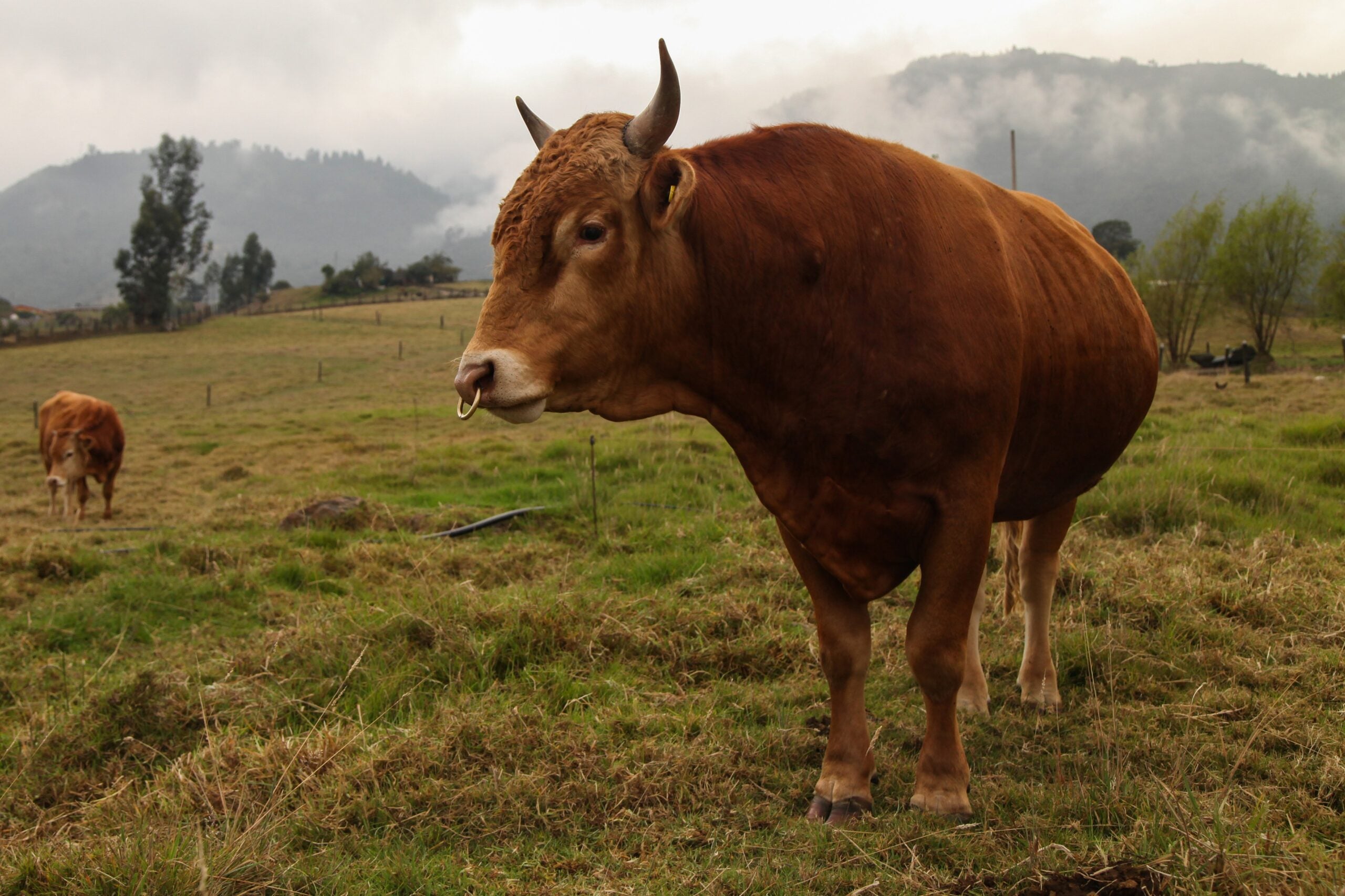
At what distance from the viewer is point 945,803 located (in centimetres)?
328

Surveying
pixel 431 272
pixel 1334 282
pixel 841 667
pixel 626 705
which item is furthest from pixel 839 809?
pixel 431 272

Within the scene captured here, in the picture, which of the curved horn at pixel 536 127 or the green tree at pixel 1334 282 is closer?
the curved horn at pixel 536 127

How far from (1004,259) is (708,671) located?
8.48 ft

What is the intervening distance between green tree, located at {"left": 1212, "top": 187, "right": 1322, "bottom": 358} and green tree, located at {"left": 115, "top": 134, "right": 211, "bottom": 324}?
5809 centimetres

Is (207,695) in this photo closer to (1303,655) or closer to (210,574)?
(210,574)

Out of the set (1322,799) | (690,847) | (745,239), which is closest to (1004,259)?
(745,239)

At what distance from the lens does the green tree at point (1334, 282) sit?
31094 mm

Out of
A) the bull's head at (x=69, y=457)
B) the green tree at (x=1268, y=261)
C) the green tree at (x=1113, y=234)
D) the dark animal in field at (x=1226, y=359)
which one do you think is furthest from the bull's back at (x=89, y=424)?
the green tree at (x=1113, y=234)

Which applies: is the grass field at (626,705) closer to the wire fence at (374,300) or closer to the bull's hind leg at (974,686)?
the bull's hind leg at (974,686)

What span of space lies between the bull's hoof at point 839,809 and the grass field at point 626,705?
81 millimetres

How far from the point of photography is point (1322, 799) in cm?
311

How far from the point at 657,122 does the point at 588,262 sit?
527mm

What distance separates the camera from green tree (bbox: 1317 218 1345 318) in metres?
31.1

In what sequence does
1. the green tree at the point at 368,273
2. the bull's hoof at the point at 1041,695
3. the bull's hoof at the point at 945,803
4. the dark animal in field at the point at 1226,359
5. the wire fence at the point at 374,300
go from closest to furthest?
the bull's hoof at the point at 945,803 < the bull's hoof at the point at 1041,695 < the dark animal in field at the point at 1226,359 < the wire fence at the point at 374,300 < the green tree at the point at 368,273
